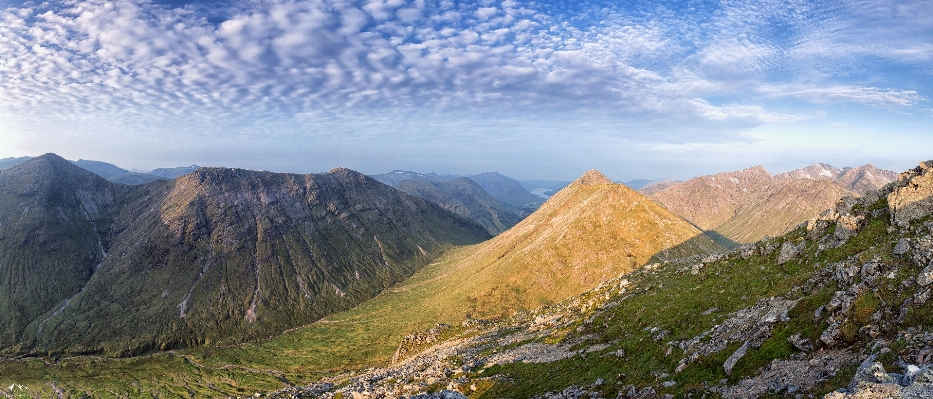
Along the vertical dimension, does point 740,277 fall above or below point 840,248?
below

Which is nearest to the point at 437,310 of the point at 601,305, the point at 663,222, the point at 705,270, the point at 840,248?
the point at 663,222

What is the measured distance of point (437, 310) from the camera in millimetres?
194125

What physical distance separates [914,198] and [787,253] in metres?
13.9

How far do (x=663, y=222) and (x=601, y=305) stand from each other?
124 meters

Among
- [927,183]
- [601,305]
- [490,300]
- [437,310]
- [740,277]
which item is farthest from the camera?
[437,310]

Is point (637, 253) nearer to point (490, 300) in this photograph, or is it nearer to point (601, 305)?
point (490, 300)

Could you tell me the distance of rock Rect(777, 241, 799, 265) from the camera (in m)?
54.7

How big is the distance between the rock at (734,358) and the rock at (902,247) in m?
15.6

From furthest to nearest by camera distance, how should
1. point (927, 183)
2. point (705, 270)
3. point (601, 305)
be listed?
point (601, 305), point (705, 270), point (927, 183)

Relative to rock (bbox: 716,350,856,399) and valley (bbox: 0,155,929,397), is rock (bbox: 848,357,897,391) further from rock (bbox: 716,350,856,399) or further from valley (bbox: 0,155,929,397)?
rock (bbox: 716,350,856,399)

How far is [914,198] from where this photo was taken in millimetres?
46031

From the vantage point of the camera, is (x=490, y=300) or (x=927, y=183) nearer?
(x=927, y=183)

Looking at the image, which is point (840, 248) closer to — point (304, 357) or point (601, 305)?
point (601, 305)

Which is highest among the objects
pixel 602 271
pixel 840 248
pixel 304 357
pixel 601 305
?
pixel 840 248
